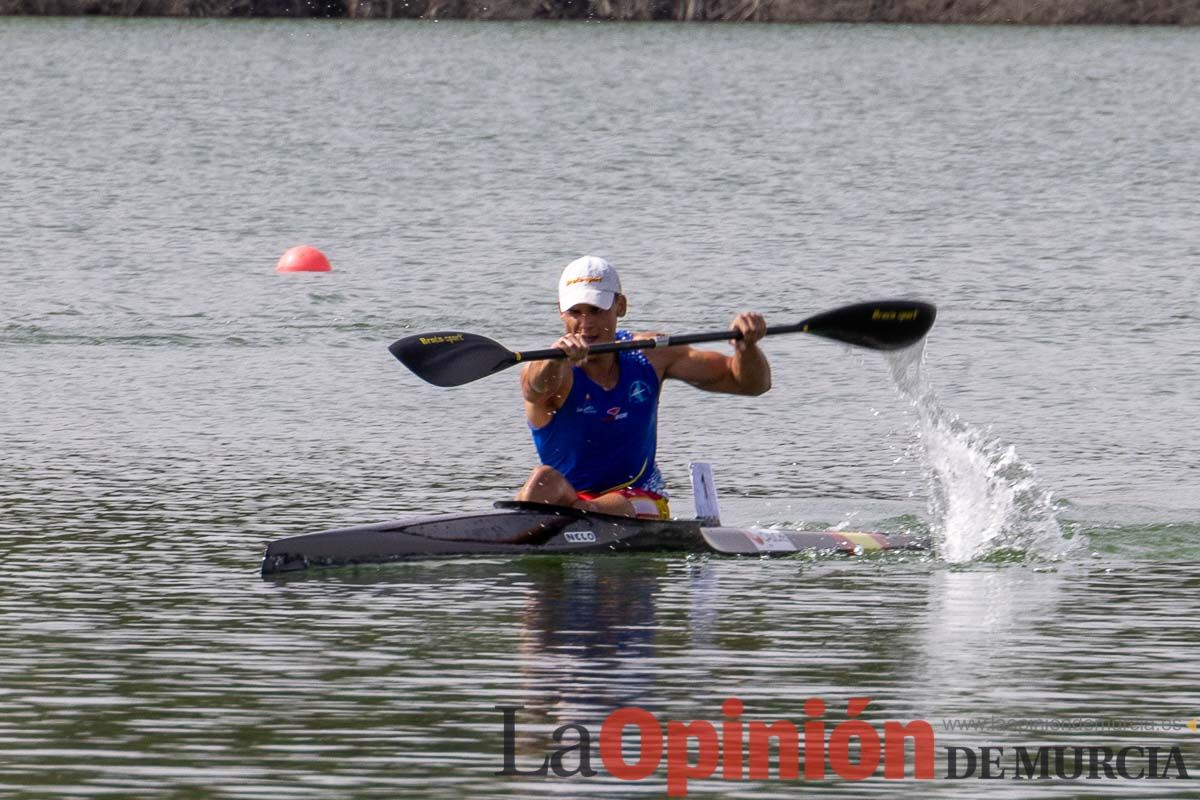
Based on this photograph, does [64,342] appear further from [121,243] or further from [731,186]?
[731,186]

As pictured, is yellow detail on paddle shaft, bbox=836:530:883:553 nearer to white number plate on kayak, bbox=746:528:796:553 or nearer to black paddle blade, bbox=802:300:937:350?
white number plate on kayak, bbox=746:528:796:553

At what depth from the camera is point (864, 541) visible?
420 inches

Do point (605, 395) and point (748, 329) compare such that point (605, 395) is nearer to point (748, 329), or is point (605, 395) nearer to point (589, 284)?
point (589, 284)

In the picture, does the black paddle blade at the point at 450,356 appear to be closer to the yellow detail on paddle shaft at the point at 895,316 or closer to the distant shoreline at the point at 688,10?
the yellow detail on paddle shaft at the point at 895,316

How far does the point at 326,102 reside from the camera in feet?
132

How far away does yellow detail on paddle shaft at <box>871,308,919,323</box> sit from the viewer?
38.7 ft

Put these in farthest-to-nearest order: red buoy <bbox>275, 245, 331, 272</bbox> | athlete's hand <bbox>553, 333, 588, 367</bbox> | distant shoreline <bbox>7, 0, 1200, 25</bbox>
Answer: distant shoreline <bbox>7, 0, 1200, 25</bbox>
red buoy <bbox>275, 245, 331, 272</bbox>
athlete's hand <bbox>553, 333, 588, 367</bbox>

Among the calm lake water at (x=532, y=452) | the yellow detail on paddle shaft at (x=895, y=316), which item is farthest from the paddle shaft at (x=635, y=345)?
the yellow detail on paddle shaft at (x=895, y=316)

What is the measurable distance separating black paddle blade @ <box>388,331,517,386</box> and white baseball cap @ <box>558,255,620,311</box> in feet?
2.41

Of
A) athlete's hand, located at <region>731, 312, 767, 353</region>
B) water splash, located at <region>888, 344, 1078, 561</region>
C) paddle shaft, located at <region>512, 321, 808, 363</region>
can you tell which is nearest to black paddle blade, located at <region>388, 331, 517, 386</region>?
paddle shaft, located at <region>512, 321, 808, 363</region>
